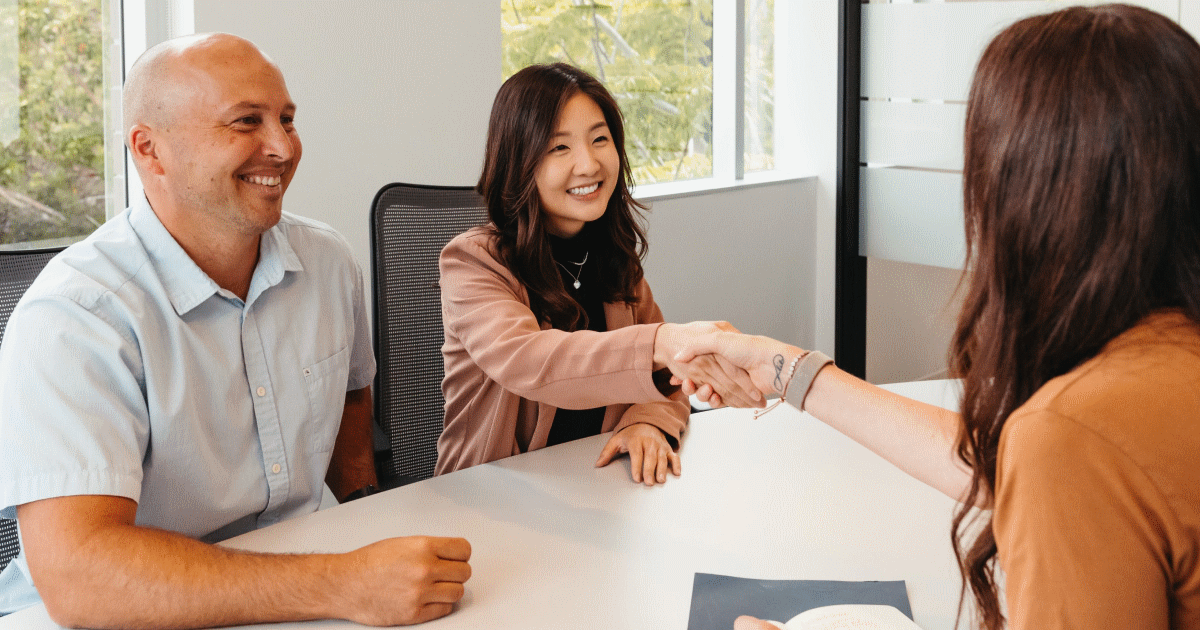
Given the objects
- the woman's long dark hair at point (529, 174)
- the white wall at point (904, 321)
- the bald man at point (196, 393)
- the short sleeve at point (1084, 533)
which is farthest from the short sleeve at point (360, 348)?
the white wall at point (904, 321)

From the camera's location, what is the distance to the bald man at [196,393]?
3.69 ft

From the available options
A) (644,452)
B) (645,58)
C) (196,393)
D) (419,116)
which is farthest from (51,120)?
(645,58)

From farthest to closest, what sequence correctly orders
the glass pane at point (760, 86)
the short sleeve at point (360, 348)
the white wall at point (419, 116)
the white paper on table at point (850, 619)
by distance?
the glass pane at point (760, 86), the white wall at point (419, 116), the short sleeve at point (360, 348), the white paper on table at point (850, 619)

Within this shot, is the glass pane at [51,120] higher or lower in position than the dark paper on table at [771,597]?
higher

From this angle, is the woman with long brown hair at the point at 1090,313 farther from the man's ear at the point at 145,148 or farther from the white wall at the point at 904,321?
the white wall at the point at 904,321

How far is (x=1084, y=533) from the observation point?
757 mm

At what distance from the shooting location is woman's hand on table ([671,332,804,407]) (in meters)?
1.52

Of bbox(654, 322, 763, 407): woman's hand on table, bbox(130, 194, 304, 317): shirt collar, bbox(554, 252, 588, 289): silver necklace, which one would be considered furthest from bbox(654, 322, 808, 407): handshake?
bbox(130, 194, 304, 317): shirt collar

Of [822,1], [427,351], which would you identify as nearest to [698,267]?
[822,1]

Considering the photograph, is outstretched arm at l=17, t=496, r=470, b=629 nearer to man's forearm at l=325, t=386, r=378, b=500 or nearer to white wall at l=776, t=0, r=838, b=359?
man's forearm at l=325, t=386, r=378, b=500

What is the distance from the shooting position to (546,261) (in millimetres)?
1910

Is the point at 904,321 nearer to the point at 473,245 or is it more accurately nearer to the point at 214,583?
the point at 473,245

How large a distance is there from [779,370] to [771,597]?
0.40 metres

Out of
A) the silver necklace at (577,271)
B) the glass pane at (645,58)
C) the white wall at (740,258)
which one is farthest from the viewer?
the white wall at (740,258)
